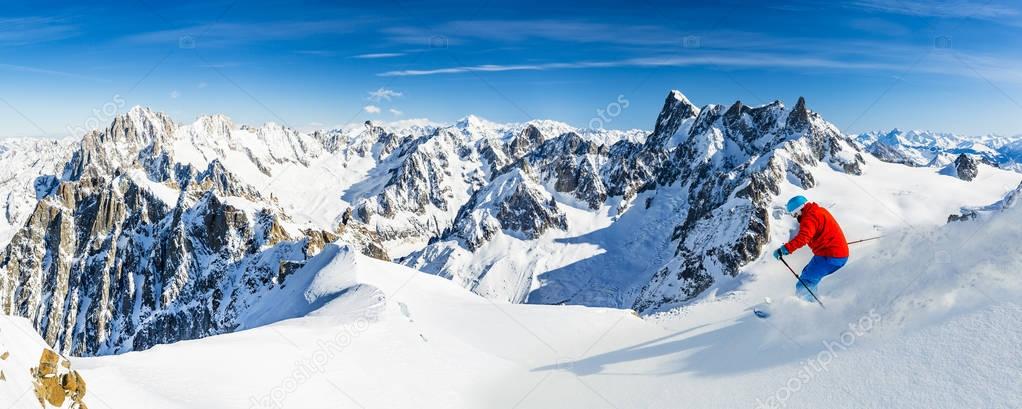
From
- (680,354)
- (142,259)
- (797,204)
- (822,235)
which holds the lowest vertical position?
(142,259)

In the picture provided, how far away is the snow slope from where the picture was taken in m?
7.41

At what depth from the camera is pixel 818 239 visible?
1245 centimetres

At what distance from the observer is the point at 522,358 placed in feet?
53.9

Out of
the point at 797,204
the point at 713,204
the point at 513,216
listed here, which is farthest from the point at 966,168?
the point at 797,204

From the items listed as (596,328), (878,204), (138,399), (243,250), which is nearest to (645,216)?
(878,204)

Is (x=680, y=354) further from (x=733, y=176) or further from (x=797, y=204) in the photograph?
(x=733, y=176)

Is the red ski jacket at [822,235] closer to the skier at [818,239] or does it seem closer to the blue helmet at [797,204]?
the skier at [818,239]

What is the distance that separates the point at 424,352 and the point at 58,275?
546ft

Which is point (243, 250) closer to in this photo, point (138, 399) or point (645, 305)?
point (645, 305)

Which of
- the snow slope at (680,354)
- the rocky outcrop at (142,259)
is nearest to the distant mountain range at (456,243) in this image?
the rocky outcrop at (142,259)

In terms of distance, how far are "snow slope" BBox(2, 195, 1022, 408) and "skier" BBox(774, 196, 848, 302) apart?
55cm

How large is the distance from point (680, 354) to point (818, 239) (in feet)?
14.9

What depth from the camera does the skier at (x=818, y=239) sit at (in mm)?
12219

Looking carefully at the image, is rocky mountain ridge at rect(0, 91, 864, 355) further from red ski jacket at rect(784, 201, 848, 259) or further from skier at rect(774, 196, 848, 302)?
red ski jacket at rect(784, 201, 848, 259)
